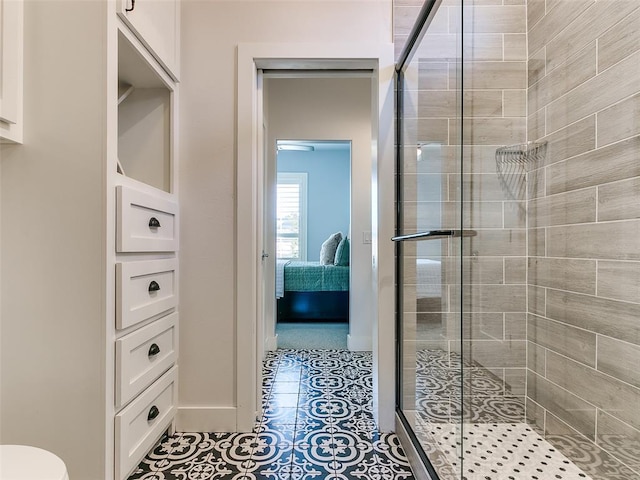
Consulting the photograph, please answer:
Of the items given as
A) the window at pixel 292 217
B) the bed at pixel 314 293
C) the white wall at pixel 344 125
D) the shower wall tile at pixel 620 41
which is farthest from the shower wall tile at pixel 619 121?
the window at pixel 292 217

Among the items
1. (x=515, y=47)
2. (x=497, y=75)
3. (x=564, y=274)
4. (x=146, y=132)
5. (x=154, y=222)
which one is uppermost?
(x=515, y=47)

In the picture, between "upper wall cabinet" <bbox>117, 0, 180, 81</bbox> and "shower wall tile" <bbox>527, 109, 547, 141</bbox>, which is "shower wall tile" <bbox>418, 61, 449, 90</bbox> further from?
"upper wall cabinet" <bbox>117, 0, 180, 81</bbox>

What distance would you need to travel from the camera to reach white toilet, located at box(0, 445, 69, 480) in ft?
2.33

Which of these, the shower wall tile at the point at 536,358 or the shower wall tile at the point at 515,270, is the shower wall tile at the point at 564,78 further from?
the shower wall tile at the point at 536,358

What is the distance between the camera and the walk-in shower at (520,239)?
4.02 feet

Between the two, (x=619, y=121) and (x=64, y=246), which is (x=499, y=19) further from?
(x=64, y=246)

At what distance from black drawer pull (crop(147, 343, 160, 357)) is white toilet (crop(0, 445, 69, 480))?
63 cm

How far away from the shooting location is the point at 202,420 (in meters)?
1.74

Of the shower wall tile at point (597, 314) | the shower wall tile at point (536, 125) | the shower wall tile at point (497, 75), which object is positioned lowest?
the shower wall tile at point (597, 314)

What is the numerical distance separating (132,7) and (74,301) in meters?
1.08

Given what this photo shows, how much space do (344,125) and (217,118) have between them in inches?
62.2

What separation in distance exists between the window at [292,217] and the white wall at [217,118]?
4.35 meters

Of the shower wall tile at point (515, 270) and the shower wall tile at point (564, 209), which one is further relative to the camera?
the shower wall tile at point (515, 270)

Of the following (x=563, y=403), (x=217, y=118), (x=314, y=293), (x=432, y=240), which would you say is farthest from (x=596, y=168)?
(x=314, y=293)
